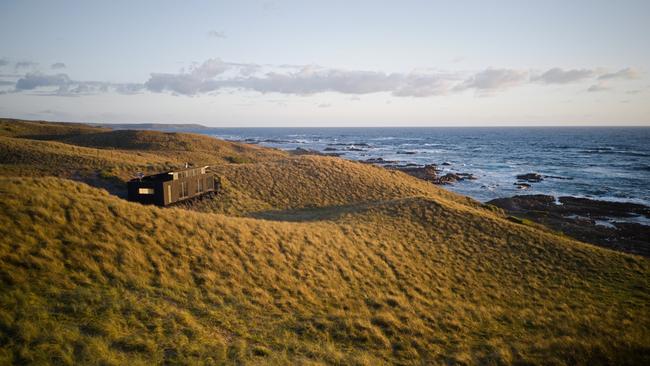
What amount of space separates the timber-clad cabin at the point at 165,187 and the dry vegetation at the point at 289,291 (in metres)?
5.20

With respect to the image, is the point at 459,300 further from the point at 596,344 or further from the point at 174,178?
the point at 174,178

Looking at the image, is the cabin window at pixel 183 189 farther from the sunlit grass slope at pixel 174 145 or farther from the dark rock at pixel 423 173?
the dark rock at pixel 423 173

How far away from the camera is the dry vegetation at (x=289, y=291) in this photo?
9.99 m

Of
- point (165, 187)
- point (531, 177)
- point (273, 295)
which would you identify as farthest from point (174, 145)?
point (531, 177)

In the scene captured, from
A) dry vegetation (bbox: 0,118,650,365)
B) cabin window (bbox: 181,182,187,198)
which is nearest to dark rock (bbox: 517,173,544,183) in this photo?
dry vegetation (bbox: 0,118,650,365)

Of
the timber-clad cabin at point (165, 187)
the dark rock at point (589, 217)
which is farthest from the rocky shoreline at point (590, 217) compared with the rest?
the timber-clad cabin at point (165, 187)

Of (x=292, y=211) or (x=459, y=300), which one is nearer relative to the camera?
(x=459, y=300)

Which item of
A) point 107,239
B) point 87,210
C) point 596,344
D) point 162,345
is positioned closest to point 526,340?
point 596,344

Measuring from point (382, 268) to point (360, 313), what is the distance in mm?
5866

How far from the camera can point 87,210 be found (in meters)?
15.2

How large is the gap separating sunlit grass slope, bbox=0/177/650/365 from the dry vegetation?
0.07 m

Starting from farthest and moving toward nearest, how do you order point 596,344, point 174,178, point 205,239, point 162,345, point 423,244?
point 174,178 < point 423,244 < point 205,239 < point 596,344 < point 162,345

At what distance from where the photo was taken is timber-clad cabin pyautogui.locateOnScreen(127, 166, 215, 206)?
2480 cm

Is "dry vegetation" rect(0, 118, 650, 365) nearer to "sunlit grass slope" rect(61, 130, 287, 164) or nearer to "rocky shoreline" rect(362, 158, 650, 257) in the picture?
"rocky shoreline" rect(362, 158, 650, 257)
